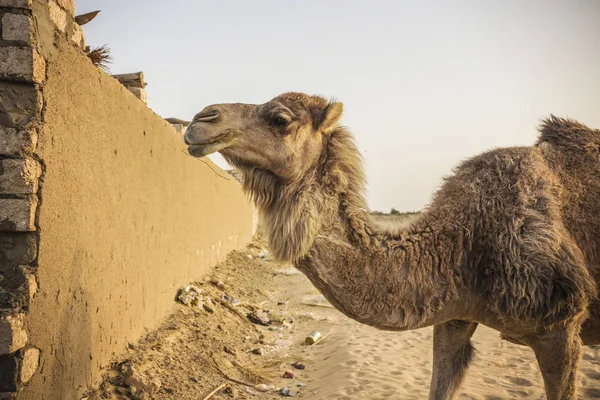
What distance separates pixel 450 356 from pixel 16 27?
427cm

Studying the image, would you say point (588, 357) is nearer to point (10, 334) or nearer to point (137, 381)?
point (137, 381)

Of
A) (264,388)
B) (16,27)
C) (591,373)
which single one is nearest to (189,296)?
(264,388)

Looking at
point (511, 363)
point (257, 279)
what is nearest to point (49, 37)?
point (511, 363)

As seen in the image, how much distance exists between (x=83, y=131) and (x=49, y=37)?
0.76 meters

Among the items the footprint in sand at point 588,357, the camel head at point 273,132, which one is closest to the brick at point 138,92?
the camel head at point 273,132

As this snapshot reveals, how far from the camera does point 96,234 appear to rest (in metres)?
3.96

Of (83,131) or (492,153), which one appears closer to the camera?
(83,131)

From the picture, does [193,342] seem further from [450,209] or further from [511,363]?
[511,363]

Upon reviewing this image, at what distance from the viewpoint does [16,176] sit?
291 cm

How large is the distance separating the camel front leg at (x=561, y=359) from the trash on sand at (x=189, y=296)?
494 cm

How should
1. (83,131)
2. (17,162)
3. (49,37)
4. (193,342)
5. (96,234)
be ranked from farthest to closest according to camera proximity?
(193,342), (96,234), (83,131), (49,37), (17,162)

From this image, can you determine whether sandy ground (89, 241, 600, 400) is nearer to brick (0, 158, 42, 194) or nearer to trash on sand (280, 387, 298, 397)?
trash on sand (280, 387, 298, 397)

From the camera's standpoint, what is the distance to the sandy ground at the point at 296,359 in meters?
4.73

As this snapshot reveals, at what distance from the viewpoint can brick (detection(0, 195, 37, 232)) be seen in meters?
2.89
